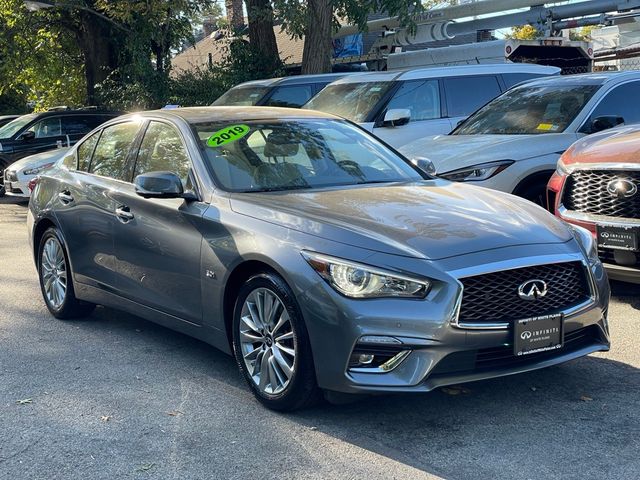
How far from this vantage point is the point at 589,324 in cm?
439

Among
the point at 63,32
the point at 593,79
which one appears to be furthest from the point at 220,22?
the point at 593,79

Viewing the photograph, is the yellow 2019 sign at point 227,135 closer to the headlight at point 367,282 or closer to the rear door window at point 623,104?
the headlight at point 367,282

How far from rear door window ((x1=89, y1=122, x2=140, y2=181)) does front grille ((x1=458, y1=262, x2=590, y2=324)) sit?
2.81 meters

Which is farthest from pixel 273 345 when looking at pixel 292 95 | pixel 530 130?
pixel 292 95

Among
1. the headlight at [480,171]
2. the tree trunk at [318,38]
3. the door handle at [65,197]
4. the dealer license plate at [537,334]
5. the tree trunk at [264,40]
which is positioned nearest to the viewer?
the dealer license plate at [537,334]

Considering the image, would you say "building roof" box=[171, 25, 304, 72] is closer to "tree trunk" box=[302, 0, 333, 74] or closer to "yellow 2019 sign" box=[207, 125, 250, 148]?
"tree trunk" box=[302, 0, 333, 74]

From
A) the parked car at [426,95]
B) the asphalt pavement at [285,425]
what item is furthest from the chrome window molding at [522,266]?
the parked car at [426,95]

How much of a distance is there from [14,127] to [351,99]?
8.60 meters

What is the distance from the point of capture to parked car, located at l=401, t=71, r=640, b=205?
7664 millimetres

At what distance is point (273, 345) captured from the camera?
4.43 meters

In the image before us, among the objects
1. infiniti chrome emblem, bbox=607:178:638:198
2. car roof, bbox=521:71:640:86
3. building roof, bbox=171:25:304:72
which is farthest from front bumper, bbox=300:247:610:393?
building roof, bbox=171:25:304:72

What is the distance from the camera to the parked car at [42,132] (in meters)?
16.5

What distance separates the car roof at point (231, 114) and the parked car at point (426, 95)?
4829mm

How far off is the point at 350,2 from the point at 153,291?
11529 mm
